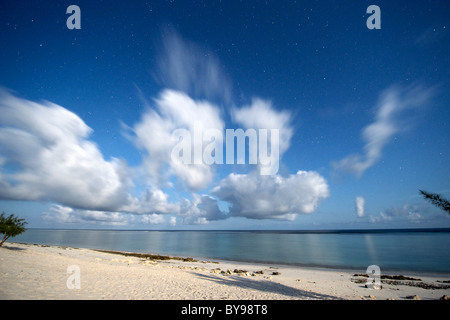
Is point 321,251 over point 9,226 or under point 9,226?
under

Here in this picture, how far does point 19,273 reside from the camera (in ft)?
49.5

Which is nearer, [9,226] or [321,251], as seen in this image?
[9,226]

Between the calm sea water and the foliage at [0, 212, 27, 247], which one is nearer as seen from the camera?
the foliage at [0, 212, 27, 247]

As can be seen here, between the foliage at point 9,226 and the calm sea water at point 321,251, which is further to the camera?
the calm sea water at point 321,251

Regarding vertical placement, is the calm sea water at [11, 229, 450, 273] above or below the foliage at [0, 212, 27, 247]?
below
